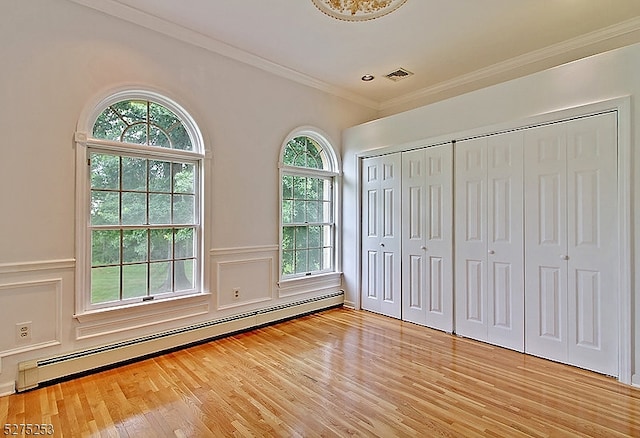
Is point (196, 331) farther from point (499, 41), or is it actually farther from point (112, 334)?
point (499, 41)

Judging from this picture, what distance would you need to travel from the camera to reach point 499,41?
11.5 ft

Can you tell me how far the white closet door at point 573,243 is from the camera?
2.74m

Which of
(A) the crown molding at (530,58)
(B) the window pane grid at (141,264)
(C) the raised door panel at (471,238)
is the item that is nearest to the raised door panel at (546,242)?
(C) the raised door panel at (471,238)

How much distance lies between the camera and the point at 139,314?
10.1ft

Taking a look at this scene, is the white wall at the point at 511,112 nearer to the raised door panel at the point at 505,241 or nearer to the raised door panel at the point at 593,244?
the raised door panel at the point at 593,244

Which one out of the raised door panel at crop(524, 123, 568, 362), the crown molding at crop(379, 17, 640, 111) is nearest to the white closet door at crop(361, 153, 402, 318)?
the crown molding at crop(379, 17, 640, 111)

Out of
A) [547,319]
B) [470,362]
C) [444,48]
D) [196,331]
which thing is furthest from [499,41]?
[196,331]

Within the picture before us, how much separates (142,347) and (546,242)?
12.3 feet

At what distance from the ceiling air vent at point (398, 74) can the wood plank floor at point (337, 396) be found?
10.4 feet

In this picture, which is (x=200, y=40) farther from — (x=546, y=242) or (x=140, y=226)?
(x=546, y=242)

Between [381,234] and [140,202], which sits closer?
[140,202]

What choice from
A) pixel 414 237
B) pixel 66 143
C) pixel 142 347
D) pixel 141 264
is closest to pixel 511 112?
pixel 414 237

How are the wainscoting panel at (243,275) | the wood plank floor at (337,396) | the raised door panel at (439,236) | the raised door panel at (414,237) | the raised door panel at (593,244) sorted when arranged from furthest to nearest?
the raised door panel at (414,237)
the raised door panel at (439,236)
the wainscoting panel at (243,275)
the raised door panel at (593,244)
the wood plank floor at (337,396)

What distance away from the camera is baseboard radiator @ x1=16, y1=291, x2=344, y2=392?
2.56 metres
